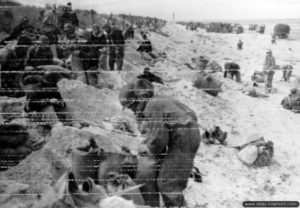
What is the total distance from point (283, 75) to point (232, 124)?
2414mm

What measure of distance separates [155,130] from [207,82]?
11.8 ft

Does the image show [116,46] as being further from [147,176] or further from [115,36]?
[147,176]

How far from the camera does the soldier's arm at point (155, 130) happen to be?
2.52m

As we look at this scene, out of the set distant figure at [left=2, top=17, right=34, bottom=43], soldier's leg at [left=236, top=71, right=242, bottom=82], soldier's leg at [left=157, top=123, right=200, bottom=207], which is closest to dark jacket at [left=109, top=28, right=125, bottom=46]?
distant figure at [left=2, top=17, right=34, bottom=43]

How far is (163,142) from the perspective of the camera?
2.54 m

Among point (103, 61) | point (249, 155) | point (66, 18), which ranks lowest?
point (249, 155)

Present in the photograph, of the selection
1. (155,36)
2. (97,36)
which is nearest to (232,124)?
(97,36)

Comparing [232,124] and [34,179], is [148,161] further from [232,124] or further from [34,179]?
[232,124]

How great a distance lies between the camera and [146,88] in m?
2.78

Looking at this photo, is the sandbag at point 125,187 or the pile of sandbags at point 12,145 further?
the pile of sandbags at point 12,145

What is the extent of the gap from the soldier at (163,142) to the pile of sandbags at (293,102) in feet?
10.1

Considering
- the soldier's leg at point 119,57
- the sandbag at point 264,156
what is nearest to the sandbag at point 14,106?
the soldier's leg at point 119,57

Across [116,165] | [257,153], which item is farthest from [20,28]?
[257,153]

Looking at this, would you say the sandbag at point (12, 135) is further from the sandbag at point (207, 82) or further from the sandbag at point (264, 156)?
the sandbag at point (207, 82)
